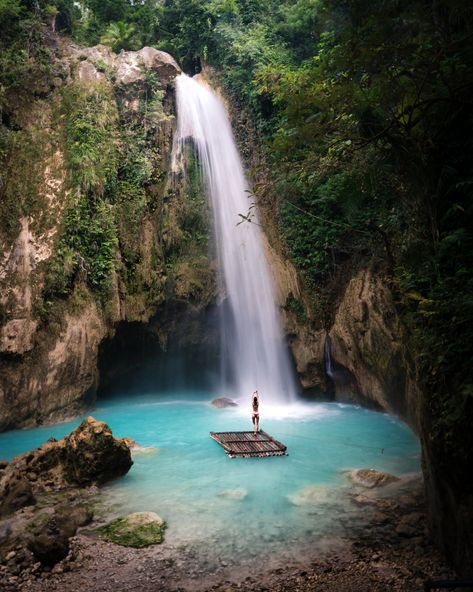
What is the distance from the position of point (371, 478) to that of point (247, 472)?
250 cm

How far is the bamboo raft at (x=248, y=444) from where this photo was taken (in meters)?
10.4

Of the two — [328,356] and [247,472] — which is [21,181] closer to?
[247,472]

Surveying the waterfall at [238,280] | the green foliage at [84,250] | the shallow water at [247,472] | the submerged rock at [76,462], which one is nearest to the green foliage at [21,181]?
the green foliage at [84,250]

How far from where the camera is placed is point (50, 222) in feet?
49.3

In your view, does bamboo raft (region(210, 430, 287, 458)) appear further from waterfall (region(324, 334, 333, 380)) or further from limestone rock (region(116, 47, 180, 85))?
limestone rock (region(116, 47, 180, 85))

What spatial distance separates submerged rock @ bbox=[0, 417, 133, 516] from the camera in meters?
8.72

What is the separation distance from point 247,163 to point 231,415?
466 inches

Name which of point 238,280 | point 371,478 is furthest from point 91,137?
point 371,478

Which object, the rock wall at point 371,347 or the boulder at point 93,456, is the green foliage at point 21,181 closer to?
the boulder at point 93,456

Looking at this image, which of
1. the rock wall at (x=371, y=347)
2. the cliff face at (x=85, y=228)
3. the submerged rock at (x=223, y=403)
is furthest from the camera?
the submerged rock at (x=223, y=403)

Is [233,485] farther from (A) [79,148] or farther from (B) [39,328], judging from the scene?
(A) [79,148]

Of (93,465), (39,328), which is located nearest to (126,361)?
(39,328)

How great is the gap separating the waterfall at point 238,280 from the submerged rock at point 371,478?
8.43 m

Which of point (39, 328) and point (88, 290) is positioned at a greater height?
point (88, 290)
